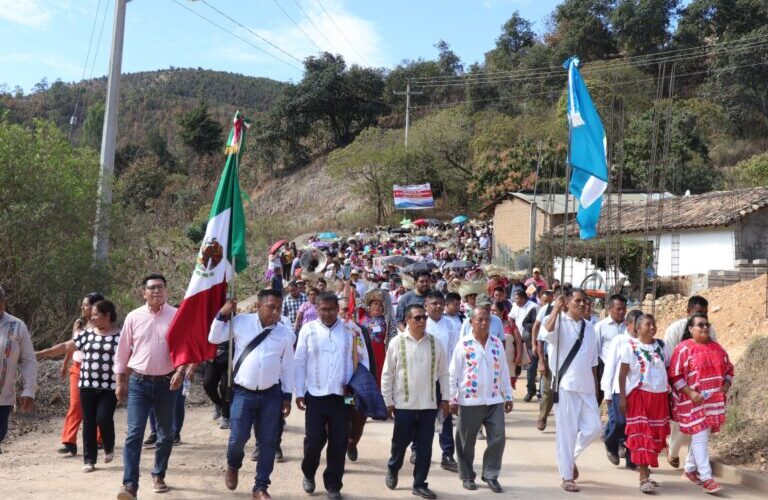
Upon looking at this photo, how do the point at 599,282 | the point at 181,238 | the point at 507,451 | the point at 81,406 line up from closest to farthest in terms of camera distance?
the point at 81,406
the point at 507,451
the point at 181,238
the point at 599,282

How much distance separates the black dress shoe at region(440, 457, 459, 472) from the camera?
8.34 meters

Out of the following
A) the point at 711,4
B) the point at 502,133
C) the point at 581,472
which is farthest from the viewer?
the point at 711,4

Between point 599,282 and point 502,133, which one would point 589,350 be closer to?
point 599,282

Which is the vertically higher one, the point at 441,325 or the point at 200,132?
the point at 200,132

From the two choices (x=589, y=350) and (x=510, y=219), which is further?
(x=510, y=219)

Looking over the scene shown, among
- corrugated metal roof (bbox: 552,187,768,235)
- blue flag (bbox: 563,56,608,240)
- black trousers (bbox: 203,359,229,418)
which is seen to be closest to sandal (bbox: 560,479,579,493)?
blue flag (bbox: 563,56,608,240)

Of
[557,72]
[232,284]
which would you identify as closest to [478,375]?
[232,284]

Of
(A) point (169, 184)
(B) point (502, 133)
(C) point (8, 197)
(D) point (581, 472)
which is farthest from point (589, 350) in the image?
(A) point (169, 184)

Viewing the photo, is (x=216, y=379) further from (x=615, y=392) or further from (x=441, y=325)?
(x=615, y=392)

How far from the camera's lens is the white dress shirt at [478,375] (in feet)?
24.6

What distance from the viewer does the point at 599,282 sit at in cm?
2580

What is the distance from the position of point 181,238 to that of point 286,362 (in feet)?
58.6

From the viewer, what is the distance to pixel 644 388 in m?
8.02

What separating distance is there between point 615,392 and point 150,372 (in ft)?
15.7
